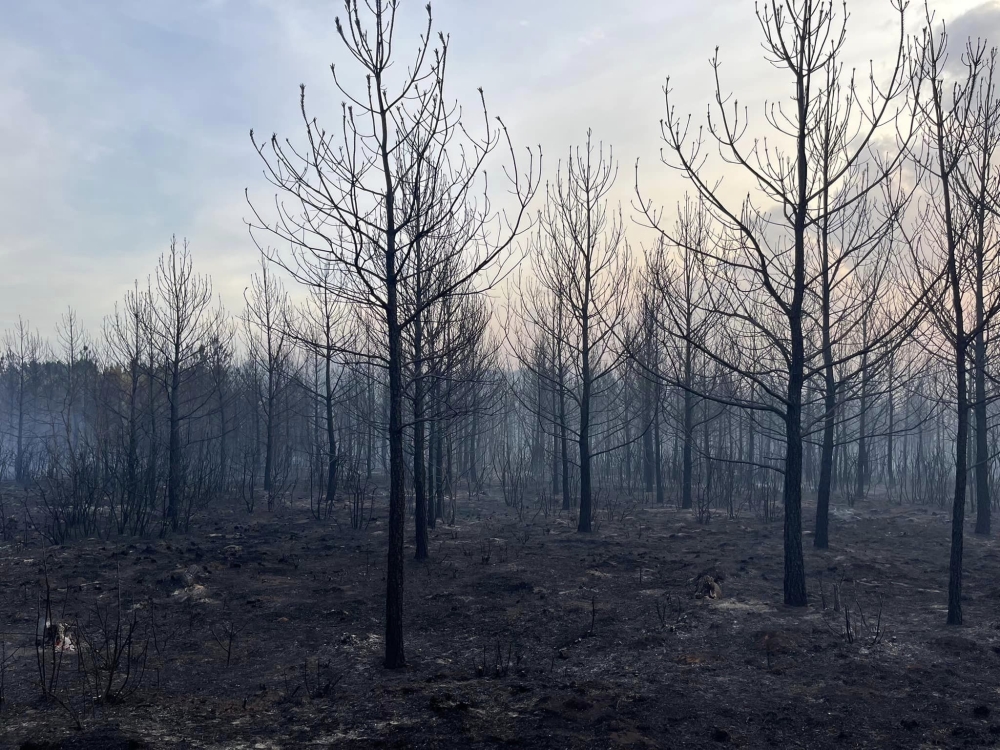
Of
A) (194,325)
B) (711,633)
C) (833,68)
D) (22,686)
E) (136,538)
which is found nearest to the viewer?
(22,686)

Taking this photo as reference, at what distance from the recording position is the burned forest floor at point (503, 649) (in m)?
4.56

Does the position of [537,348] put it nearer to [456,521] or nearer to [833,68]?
[456,521]

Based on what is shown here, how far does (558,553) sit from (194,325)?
9912mm

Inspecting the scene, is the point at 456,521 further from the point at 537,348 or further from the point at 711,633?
the point at 711,633

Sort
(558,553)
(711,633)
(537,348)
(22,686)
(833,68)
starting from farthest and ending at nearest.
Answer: (537,348), (558,553), (833,68), (711,633), (22,686)

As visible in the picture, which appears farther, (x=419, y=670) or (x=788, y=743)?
(x=419, y=670)

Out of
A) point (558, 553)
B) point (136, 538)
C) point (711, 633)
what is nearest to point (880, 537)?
point (558, 553)

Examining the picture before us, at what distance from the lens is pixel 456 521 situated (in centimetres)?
1542

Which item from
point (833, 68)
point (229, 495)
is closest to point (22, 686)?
point (833, 68)

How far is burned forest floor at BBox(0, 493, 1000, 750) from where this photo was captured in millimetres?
4562

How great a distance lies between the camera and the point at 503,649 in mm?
6453

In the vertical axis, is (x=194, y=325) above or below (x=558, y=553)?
above

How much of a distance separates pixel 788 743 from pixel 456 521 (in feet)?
37.7

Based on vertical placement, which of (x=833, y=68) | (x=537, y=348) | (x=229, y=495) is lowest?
(x=229, y=495)
